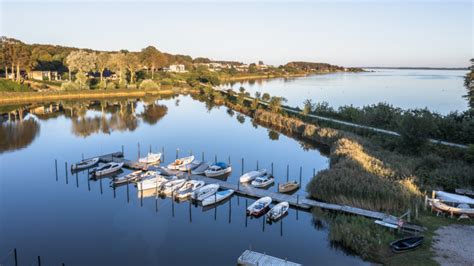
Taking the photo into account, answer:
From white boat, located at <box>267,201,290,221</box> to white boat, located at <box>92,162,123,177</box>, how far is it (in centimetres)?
1372

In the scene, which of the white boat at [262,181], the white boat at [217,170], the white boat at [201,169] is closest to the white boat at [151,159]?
the white boat at [201,169]

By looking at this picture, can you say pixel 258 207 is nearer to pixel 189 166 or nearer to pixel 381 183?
pixel 381 183

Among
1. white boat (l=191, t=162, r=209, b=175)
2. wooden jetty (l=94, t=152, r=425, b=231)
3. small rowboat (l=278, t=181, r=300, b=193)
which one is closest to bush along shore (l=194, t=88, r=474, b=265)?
wooden jetty (l=94, t=152, r=425, b=231)

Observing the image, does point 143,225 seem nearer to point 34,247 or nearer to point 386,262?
point 34,247

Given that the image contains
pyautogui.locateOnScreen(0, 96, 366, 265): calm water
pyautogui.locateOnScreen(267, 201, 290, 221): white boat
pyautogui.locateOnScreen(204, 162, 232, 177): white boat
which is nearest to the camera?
pyautogui.locateOnScreen(0, 96, 366, 265): calm water

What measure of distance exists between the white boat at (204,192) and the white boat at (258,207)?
335 cm

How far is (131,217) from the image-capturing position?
22.5 m

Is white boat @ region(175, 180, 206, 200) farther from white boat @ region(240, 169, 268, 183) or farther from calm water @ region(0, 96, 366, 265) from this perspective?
white boat @ region(240, 169, 268, 183)

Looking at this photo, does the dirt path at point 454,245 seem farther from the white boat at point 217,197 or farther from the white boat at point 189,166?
the white boat at point 189,166

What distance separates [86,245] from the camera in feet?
62.7

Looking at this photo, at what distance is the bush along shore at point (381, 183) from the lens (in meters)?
17.9

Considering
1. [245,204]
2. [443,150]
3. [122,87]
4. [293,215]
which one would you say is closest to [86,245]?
[245,204]

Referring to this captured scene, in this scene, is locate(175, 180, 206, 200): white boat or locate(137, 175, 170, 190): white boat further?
locate(137, 175, 170, 190): white boat

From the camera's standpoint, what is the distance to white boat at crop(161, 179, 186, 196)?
25547 millimetres
